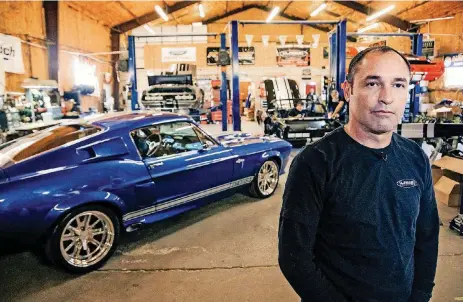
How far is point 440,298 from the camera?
284cm

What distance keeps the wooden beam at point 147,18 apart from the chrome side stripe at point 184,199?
17.8 meters

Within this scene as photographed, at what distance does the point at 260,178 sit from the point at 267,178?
0.63ft

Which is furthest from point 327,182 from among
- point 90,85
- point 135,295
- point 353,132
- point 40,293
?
point 90,85

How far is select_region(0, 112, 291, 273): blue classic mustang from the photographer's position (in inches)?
116

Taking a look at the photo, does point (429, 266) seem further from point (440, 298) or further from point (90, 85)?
point (90, 85)

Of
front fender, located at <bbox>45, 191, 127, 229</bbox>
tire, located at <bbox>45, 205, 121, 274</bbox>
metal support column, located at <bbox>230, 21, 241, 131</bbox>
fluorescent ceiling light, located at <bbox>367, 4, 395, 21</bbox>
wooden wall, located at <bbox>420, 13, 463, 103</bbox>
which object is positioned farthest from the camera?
fluorescent ceiling light, located at <bbox>367, 4, 395, 21</bbox>

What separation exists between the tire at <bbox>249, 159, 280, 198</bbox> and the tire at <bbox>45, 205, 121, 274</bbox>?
2352 millimetres

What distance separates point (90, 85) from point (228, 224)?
51.0 feet

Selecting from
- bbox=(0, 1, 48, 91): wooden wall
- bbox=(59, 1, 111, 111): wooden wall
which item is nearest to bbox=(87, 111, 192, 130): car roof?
bbox=(0, 1, 48, 91): wooden wall

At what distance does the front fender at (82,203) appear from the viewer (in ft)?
9.81

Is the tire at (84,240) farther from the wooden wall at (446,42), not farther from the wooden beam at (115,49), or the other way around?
the wooden beam at (115,49)

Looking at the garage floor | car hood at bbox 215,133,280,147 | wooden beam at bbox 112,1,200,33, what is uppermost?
wooden beam at bbox 112,1,200,33

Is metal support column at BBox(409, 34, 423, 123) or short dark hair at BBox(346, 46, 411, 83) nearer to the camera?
short dark hair at BBox(346, 46, 411, 83)

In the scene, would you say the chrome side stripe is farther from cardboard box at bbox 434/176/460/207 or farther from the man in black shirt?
cardboard box at bbox 434/176/460/207
